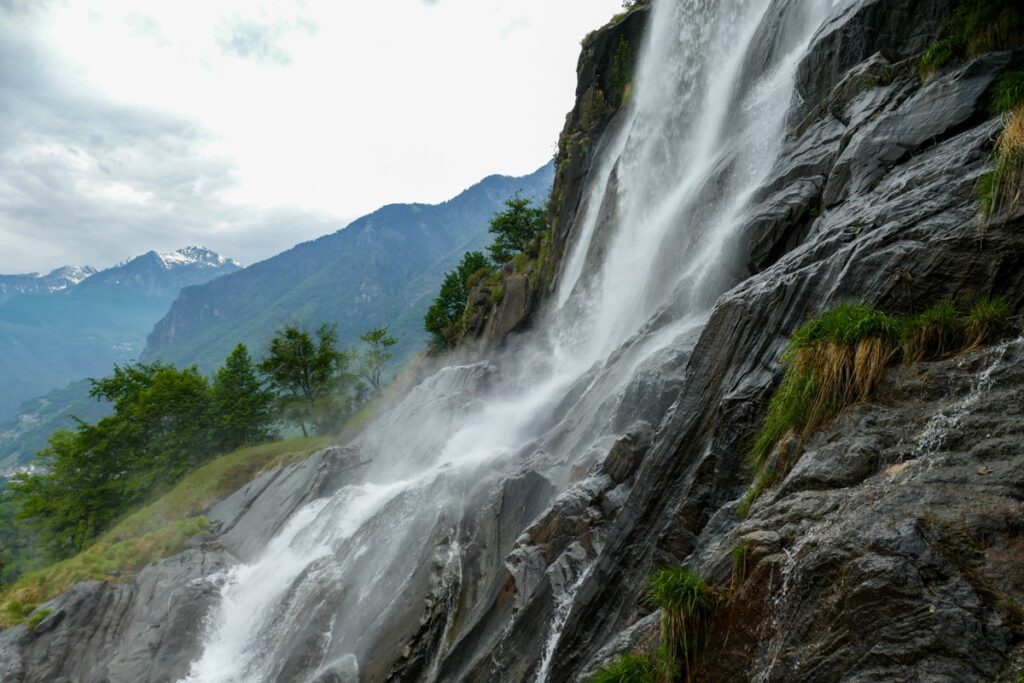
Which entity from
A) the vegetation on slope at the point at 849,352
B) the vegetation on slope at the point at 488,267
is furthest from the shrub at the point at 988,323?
the vegetation on slope at the point at 488,267

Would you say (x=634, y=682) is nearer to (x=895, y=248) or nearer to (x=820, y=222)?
(x=895, y=248)

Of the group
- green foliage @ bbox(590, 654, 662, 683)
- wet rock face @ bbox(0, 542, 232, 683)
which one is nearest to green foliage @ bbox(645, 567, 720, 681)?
green foliage @ bbox(590, 654, 662, 683)

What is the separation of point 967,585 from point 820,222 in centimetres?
922

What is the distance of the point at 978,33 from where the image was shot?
10.9 metres

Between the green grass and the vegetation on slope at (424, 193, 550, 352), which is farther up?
the vegetation on slope at (424, 193, 550, 352)

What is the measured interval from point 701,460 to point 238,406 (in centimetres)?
5579

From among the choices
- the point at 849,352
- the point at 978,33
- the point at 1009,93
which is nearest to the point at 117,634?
the point at 849,352

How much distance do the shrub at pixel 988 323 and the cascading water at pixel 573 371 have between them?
8.01 m

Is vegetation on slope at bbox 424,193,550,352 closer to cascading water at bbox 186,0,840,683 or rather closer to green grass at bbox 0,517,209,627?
cascading water at bbox 186,0,840,683

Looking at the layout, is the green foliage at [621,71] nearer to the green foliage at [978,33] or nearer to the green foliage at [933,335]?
the green foliage at [978,33]

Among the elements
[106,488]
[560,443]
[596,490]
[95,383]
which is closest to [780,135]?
[560,443]

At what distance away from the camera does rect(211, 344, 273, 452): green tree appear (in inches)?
2183

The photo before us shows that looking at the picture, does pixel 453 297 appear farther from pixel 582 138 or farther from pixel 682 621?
pixel 682 621

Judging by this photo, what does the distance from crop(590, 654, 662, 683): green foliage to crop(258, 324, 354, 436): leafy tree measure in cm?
5486
